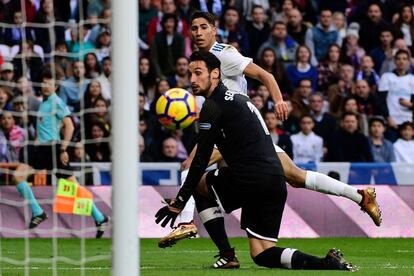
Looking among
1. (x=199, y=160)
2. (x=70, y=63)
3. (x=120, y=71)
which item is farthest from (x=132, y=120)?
(x=70, y=63)

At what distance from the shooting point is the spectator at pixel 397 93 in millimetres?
18094

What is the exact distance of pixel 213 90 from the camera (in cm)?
952

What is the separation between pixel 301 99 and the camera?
1794 centimetres

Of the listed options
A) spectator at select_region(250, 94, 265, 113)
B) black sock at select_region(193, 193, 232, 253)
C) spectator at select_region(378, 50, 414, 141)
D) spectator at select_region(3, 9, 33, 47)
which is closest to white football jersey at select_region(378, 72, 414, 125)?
spectator at select_region(378, 50, 414, 141)

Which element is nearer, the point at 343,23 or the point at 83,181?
the point at 83,181

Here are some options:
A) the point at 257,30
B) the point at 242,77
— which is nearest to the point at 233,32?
the point at 257,30

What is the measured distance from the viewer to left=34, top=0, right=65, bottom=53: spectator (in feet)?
55.5

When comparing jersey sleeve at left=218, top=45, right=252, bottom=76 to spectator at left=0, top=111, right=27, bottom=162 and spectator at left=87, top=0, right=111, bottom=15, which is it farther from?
spectator at left=87, top=0, right=111, bottom=15

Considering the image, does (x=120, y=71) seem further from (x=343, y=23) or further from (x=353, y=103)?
(x=343, y=23)

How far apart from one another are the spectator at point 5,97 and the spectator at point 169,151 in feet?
7.26

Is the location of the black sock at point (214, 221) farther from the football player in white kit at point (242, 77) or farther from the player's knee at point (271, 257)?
the player's knee at point (271, 257)

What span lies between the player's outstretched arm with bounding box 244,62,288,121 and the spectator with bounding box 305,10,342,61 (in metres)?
8.57

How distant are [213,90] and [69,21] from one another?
841 cm

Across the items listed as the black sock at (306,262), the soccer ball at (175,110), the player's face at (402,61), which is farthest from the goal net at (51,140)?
the player's face at (402,61)
